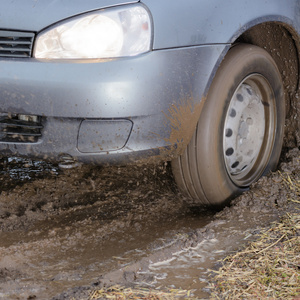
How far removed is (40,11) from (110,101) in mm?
570

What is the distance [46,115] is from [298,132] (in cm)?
240

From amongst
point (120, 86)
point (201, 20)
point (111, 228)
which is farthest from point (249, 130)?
point (120, 86)

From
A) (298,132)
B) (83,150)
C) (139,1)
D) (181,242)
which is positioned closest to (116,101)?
(83,150)

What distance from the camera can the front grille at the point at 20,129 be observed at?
8.87 feet

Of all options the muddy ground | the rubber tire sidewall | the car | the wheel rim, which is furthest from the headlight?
the muddy ground

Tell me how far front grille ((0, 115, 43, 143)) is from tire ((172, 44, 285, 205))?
957 mm

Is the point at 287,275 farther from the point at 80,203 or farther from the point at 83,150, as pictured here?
the point at 80,203

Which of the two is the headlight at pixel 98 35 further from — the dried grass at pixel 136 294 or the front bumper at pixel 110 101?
the dried grass at pixel 136 294

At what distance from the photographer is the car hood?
2.59 m

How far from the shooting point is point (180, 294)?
7.82 feet

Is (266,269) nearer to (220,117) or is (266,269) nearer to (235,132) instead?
(220,117)

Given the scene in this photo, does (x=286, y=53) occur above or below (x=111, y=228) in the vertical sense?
above

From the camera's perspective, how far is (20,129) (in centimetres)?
274

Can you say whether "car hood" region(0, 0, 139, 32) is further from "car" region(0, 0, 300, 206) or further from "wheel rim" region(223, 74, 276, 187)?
"wheel rim" region(223, 74, 276, 187)
